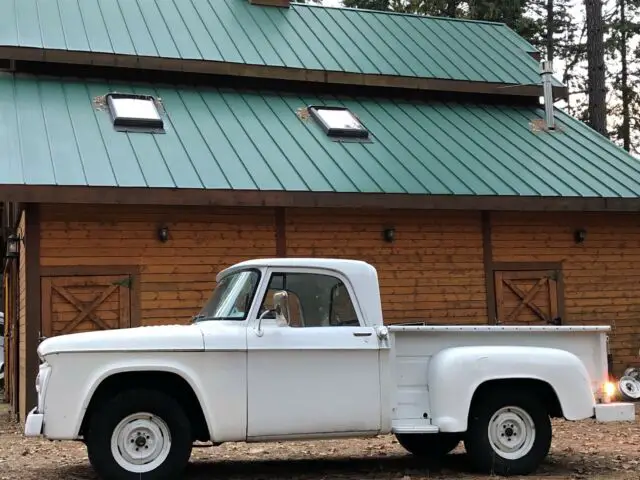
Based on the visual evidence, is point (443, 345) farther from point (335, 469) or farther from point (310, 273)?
point (335, 469)

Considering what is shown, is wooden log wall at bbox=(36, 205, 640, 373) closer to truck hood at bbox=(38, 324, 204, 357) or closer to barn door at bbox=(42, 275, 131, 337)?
barn door at bbox=(42, 275, 131, 337)

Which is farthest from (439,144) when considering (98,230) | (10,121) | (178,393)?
(178,393)

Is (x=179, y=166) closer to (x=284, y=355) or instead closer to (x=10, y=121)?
(x=10, y=121)

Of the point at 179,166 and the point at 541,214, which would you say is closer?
the point at 179,166

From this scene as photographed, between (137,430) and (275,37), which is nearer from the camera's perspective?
(137,430)

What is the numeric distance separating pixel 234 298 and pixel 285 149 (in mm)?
6316

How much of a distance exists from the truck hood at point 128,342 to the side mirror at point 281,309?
0.66 metres

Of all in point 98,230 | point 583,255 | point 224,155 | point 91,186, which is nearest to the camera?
point 91,186

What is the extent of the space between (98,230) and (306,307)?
18.8 feet

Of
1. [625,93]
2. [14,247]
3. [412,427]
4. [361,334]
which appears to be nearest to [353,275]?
[361,334]

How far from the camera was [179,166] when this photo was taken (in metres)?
11.8

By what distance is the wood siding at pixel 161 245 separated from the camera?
1149cm

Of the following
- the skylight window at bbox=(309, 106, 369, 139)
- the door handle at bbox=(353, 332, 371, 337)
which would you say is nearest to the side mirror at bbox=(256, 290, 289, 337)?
the door handle at bbox=(353, 332, 371, 337)

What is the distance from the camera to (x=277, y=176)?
12219 mm
